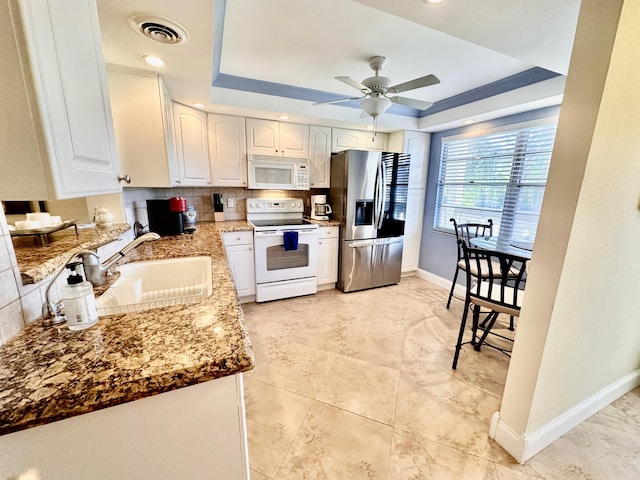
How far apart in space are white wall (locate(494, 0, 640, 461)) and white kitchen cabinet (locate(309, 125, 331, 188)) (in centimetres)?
254

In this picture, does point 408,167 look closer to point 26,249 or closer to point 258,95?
point 258,95

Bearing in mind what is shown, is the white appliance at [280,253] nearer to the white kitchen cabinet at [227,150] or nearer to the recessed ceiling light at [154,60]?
the white kitchen cabinet at [227,150]

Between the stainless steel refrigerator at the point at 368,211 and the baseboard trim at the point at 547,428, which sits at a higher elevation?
the stainless steel refrigerator at the point at 368,211

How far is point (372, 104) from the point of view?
2.16 m

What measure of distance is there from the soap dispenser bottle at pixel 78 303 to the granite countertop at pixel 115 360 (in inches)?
1.0

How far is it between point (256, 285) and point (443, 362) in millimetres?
2027

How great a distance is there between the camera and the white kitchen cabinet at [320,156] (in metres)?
3.25

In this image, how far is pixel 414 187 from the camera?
12.0 ft

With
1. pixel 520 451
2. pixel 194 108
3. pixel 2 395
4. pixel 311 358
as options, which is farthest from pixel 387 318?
pixel 194 108

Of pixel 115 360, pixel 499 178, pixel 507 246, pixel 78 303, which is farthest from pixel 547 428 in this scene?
pixel 499 178

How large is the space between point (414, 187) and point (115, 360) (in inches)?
146

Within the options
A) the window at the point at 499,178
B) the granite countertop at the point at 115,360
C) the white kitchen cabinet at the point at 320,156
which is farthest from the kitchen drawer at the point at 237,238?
the window at the point at 499,178

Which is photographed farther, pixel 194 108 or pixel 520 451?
pixel 194 108

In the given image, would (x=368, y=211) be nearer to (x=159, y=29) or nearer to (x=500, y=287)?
(x=500, y=287)
